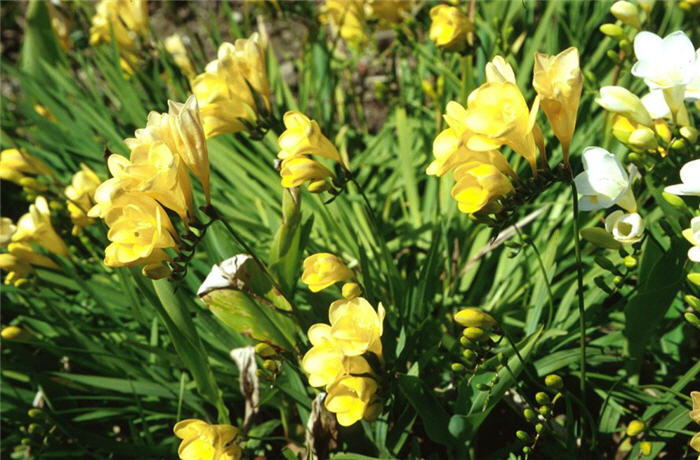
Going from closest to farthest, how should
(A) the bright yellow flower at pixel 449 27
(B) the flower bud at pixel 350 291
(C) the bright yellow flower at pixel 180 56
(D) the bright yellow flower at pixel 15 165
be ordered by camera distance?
1. (B) the flower bud at pixel 350 291
2. (A) the bright yellow flower at pixel 449 27
3. (D) the bright yellow flower at pixel 15 165
4. (C) the bright yellow flower at pixel 180 56

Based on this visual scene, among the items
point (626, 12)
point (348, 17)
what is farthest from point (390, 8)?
point (626, 12)

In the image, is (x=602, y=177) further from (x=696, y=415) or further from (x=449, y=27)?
(x=449, y=27)

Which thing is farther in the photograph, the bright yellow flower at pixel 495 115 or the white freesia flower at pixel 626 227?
the white freesia flower at pixel 626 227

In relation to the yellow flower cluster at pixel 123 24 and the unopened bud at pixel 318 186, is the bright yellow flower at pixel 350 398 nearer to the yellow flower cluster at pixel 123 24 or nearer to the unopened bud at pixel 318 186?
the unopened bud at pixel 318 186

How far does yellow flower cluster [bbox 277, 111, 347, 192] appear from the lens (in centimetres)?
130

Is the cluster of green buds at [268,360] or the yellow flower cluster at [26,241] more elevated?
the yellow flower cluster at [26,241]

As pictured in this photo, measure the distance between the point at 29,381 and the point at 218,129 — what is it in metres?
0.97

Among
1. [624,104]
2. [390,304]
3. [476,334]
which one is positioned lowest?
[390,304]

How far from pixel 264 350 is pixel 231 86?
606 mm

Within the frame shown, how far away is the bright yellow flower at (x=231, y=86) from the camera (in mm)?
1526

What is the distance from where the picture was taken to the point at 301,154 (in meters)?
1.32

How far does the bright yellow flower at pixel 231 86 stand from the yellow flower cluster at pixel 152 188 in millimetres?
325

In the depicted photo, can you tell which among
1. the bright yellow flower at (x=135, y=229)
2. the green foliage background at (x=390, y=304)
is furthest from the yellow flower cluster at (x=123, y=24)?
the bright yellow flower at (x=135, y=229)

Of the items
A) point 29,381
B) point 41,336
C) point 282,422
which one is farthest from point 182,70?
point 282,422
